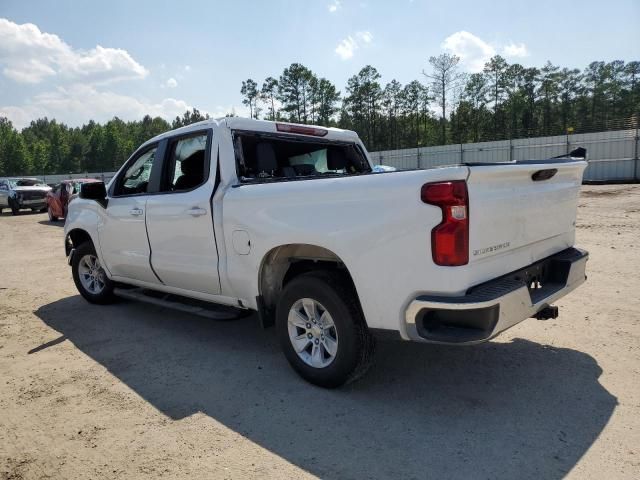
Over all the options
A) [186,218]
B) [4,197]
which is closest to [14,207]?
[4,197]

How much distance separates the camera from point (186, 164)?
4.71 m

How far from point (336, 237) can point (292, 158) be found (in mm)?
1805

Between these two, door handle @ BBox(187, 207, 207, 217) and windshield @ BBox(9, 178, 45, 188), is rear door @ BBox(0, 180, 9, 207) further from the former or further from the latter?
door handle @ BBox(187, 207, 207, 217)

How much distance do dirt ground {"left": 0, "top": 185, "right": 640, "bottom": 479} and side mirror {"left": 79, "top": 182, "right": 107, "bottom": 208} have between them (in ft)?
4.70

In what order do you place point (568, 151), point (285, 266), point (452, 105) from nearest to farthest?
point (285, 266) < point (568, 151) < point (452, 105)

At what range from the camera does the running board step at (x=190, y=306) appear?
4.29 metres

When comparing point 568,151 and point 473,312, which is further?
point 568,151

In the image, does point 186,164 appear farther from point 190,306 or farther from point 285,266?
point 285,266

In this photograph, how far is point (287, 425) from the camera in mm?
3127

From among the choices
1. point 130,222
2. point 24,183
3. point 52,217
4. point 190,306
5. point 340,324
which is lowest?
point 52,217

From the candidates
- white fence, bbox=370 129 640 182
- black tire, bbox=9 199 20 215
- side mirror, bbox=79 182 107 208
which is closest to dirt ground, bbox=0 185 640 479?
side mirror, bbox=79 182 107 208

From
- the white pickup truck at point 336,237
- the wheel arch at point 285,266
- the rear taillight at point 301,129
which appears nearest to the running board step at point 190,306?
the white pickup truck at point 336,237

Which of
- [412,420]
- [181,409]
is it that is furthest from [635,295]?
[181,409]

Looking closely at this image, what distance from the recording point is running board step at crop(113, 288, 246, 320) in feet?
14.1
